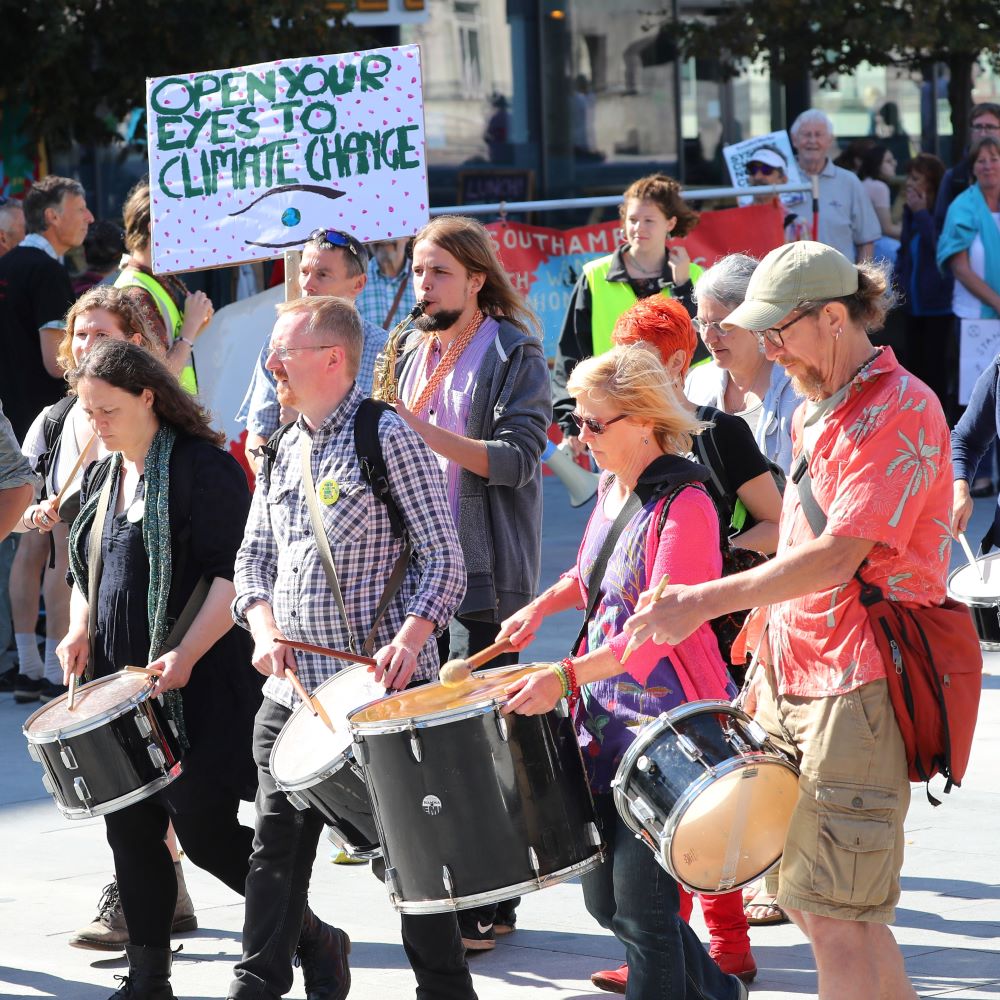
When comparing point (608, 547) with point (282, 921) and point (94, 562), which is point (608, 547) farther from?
point (94, 562)

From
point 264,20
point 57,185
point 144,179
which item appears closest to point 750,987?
point 144,179

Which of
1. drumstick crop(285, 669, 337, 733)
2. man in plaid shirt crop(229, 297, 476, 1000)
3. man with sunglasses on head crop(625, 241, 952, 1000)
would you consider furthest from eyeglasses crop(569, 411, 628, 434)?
drumstick crop(285, 669, 337, 733)

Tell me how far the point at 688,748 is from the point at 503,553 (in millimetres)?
1819

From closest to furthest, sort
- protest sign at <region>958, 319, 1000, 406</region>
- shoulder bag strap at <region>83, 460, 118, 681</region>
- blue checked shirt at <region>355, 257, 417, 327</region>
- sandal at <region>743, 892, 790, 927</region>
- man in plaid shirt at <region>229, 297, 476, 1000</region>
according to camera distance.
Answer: man in plaid shirt at <region>229, 297, 476, 1000</region> < shoulder bag strap at <region>83, 460, 118, 681</region> < sandal at <region>743, 892, 790, 927</region> < blue checked shirt at <region>355, 257, 417, 327</region> < protest sign at <region>958, 319, 1000, 406</region>

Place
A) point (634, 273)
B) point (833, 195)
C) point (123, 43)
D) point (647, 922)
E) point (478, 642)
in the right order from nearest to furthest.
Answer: point (647, 922) < point (478, 642) < point (634, 273) < point (833, 195) < point (123, 43)

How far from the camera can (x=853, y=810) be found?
370cm

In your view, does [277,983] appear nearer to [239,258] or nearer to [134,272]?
[239,258]

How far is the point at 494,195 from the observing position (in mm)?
16250

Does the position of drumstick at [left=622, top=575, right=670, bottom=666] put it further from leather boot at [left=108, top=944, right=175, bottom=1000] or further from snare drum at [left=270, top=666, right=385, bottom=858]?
leather boot at [left=108, top=944, right=175, bottom=1000]

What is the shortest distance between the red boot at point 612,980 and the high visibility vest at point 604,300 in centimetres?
346

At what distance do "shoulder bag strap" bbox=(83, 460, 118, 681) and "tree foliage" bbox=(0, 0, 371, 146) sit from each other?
27.9 ft

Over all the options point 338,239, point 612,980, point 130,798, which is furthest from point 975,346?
point 130,798

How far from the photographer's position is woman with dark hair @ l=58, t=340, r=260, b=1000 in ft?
15.5

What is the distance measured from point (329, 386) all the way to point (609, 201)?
5362mm
